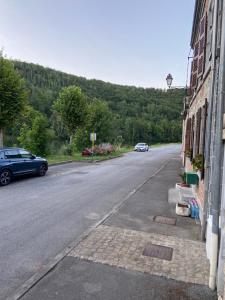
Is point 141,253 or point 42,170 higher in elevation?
point 42,170

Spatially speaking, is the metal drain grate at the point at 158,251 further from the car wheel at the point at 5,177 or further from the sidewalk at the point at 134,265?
the car wheel at the point at 5,177

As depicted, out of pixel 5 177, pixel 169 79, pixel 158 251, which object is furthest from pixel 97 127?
pixel 158 251

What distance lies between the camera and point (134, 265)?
4.52 metres

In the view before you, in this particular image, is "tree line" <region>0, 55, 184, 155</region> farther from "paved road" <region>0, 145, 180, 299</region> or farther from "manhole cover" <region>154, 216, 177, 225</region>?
"manhole cover" <region>154, 216, 177, 225</region>

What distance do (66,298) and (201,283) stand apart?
2062 millimetres

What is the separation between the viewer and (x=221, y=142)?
4609 mm

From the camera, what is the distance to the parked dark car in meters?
11.5

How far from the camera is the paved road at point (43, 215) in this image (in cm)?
454

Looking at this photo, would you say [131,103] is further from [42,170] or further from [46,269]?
[46,269]

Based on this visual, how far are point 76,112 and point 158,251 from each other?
2100 cm

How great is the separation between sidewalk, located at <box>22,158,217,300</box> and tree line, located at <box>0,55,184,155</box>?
12.1 m

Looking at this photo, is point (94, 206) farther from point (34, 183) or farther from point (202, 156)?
point (34, 183)

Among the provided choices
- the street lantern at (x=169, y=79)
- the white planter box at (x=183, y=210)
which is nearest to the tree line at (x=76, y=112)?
the street lantern at (x=169, y=79)

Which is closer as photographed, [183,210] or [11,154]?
[183,210]
